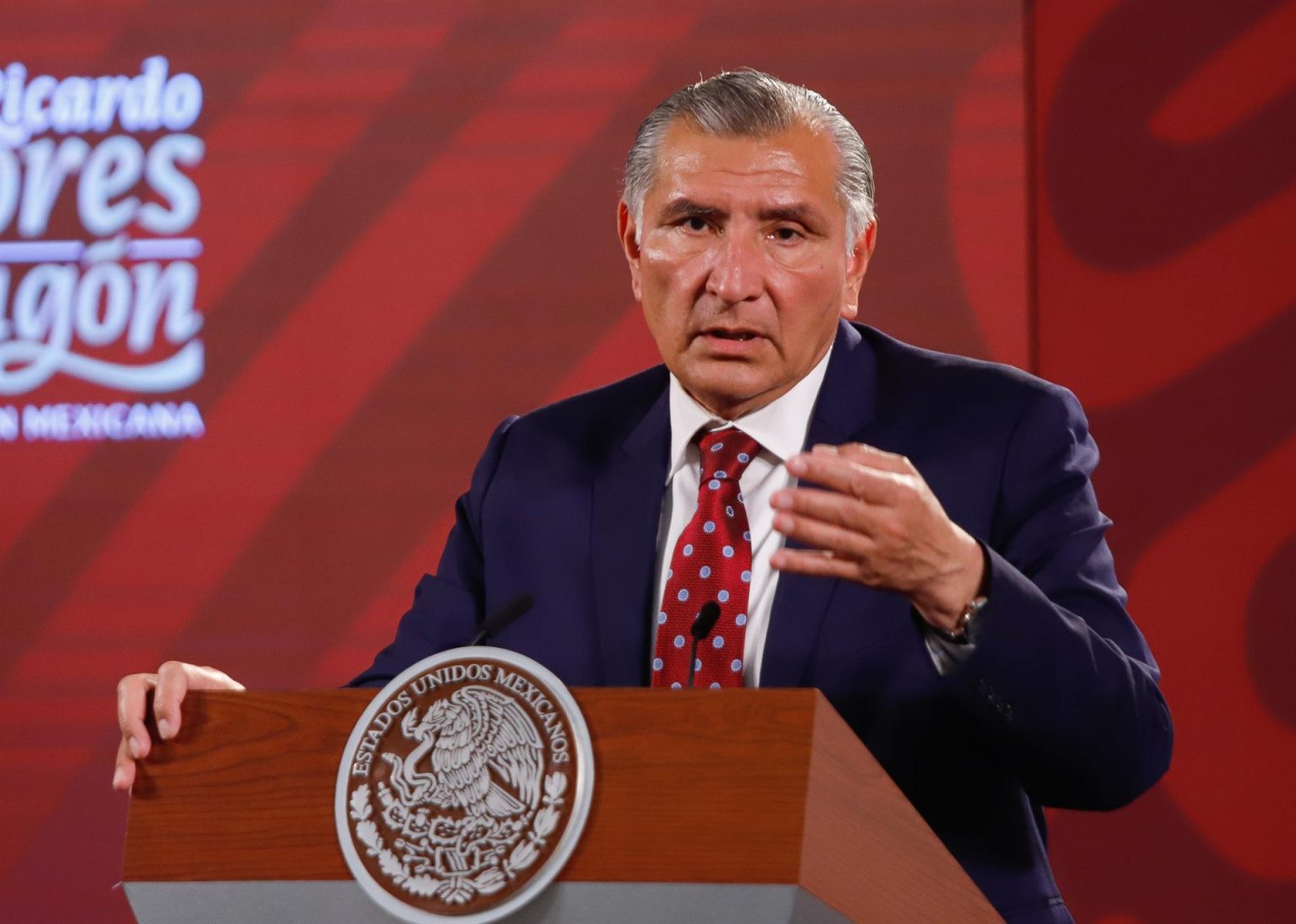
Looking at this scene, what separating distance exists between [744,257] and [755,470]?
0.76 feet

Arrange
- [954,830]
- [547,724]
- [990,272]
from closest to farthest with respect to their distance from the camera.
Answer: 1. [547,724]
2. [954,830]
3. [990,272]

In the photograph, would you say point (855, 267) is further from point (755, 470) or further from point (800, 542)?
point (800, 542)

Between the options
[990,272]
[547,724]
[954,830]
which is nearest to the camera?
[547,724]

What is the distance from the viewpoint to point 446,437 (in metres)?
3.02

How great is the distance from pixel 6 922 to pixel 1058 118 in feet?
8.46

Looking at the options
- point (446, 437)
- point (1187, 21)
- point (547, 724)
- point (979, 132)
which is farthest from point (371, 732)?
point (1187, 21)

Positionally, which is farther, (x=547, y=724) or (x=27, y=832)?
(x=27, y=832)

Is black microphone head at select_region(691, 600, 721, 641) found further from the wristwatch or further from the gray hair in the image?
the gray hair

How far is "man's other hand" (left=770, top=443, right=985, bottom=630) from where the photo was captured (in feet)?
3.43

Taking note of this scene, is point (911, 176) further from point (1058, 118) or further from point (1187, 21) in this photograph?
point (1187, 21)

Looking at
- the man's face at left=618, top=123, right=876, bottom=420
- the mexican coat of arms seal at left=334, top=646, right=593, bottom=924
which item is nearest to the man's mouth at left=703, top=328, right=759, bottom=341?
the man's face at left=618, top=123, right=876, bottom=420

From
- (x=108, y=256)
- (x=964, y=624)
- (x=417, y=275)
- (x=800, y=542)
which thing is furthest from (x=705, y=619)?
(x=108, y=256)

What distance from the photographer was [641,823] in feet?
3.37

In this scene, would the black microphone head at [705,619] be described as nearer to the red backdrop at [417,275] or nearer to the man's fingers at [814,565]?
the man's fingers at [814,565]
